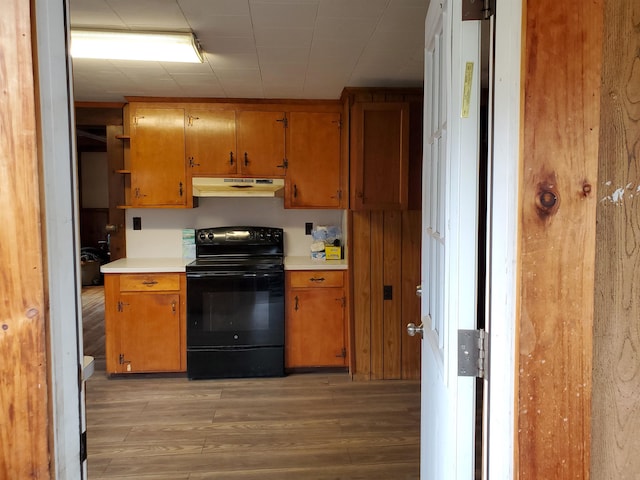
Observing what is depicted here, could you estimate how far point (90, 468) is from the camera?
2277mm

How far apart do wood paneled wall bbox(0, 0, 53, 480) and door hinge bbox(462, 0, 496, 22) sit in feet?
2.83

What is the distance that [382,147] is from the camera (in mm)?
3293

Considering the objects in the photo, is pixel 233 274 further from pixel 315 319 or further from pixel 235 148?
pixel 235 148

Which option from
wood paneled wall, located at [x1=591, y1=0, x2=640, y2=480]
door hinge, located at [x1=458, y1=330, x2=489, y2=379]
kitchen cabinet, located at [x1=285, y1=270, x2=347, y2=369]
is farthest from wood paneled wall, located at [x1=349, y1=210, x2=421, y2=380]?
wood paneled wall, located at [x1=591, y1=0, x2=640, y2=480]

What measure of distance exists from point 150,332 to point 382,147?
2.34 m

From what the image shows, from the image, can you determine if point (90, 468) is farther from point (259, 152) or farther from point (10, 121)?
point (259, 152)

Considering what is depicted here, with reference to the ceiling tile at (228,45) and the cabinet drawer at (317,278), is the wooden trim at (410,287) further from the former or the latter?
the ceiling tile at (228,45)

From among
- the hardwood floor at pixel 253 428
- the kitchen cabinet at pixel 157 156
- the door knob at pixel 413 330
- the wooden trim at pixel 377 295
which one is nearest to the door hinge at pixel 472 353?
the door knob at pixel 413 330

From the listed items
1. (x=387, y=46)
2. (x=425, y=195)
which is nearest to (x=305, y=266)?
(x=387, y=46)

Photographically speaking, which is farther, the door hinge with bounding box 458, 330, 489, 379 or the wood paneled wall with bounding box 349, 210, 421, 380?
the wood paneled wall with bounding box 349, 210, 421, 380

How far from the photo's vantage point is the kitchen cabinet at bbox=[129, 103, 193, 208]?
3.55 meters

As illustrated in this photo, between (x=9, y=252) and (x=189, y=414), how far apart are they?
2455 millimetres

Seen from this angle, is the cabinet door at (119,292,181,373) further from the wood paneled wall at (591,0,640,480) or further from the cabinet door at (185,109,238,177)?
the wood paneled wall at (591,0,640,480)

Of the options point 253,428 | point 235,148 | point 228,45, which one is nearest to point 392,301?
point 253,428
